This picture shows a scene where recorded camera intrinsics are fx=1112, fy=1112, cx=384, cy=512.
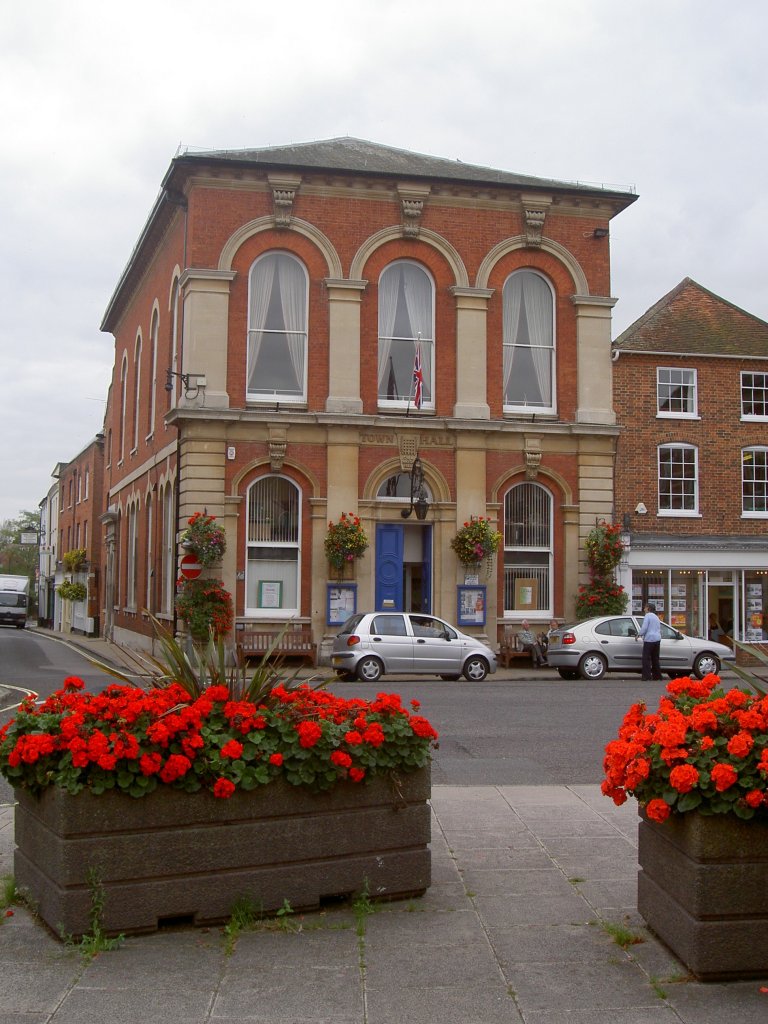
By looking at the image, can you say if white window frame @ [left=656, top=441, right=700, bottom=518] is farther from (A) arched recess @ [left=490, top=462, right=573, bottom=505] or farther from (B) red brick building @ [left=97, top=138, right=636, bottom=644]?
(A) arched recess @ [left=490, top=462, right=573, bottom=505]

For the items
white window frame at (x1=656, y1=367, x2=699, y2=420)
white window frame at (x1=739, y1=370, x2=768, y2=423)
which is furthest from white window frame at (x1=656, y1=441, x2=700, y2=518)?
white window frame at (x1=739, y1=370, x2=768, y2=423)

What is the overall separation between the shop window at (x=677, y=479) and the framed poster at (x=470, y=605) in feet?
22.2

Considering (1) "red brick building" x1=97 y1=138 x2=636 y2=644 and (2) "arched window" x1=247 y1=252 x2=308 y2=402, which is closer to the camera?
(1) "red brick building" x1=97 y1=138 x2=636 y2=644

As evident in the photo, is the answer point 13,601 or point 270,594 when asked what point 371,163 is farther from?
point 13,601

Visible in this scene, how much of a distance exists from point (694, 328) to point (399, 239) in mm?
9956

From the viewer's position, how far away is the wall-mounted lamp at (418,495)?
82.2 feet

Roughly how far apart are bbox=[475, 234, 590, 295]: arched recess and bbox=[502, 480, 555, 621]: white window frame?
4974mm

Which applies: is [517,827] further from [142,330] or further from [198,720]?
[142,330]

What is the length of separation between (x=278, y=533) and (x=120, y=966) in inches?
819

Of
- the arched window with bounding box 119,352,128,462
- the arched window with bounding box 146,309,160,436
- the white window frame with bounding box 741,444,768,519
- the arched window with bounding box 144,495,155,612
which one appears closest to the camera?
the white window frame with bounding box 741,444,768,519

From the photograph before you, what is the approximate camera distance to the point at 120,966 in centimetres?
504

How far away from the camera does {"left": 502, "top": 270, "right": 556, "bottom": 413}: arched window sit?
1071 inches

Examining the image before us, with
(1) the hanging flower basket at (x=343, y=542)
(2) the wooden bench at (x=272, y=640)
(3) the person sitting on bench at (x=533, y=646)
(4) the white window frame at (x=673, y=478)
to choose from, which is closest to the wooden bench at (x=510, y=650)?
(3) the person sitting on bench at (x=533, y=646)

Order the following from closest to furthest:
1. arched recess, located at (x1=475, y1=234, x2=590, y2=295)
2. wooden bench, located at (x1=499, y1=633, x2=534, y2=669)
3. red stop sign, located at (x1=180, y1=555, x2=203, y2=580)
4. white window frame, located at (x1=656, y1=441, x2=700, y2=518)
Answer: red stop sign, located at (x1=180, y1=555, x2=203, y2=580) → wooden bench, located at (x1=499, y1=633, x2=534, y2=669) → arched recess, located at (x1=475, y1=234, x2=590, y2=295) → white window frame, located at (x1=656, y1=441, x2=700, y2=518)
